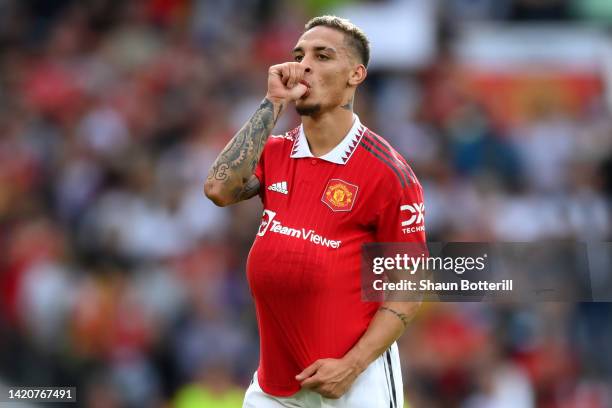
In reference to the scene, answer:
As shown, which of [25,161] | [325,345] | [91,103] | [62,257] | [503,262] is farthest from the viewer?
[91,103]

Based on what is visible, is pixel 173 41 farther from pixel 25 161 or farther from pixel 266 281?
pixel 266 281

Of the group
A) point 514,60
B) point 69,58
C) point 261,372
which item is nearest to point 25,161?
point 69,58

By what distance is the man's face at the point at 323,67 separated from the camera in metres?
5.41

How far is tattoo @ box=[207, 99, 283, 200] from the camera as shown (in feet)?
17.3

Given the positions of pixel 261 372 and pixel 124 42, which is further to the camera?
pixel 124 42

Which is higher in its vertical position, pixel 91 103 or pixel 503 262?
pixel 91 103

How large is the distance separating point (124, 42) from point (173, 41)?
0.55 m

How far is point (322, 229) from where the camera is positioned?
5.26 m

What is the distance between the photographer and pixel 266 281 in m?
5.27

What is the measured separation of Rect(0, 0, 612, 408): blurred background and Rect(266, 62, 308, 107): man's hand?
2.64m

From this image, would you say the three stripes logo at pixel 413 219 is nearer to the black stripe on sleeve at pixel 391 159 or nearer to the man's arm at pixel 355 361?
the black stripe on sleeve at pixel 391 159

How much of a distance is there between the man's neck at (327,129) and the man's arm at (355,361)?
80 cm

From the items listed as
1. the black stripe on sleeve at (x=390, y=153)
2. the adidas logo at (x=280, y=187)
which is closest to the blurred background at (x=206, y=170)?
the black stripe on sleeve at (x=390, y=153)

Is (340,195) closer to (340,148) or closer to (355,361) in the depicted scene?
(340,148)
